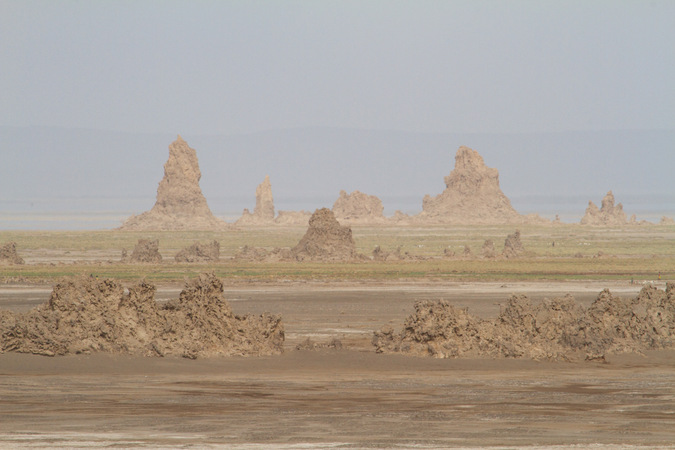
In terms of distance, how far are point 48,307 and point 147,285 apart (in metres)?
1.72

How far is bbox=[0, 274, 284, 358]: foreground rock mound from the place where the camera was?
16922 mm

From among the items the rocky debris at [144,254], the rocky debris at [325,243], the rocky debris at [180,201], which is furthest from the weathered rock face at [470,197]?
the rocky debris at [144,254]

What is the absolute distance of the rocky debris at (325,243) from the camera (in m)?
57.0

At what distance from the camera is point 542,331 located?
63.4 ft

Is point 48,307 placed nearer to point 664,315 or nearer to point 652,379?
point 652,379

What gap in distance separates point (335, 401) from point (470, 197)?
17499 cm

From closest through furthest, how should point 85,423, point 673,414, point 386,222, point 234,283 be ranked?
point 85,423 < point 673,414 < point 234,283 < point 386,222

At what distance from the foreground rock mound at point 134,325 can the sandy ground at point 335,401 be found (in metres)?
0.38

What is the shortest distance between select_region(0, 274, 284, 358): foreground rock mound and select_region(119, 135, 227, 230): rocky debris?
136m

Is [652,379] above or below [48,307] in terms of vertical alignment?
below

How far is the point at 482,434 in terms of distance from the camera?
11.1m

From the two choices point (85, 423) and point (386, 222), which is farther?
point (386, 222)

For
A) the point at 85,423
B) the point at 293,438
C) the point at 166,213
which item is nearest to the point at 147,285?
the point at 85,423

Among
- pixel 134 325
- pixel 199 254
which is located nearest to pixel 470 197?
pixel 199 254
